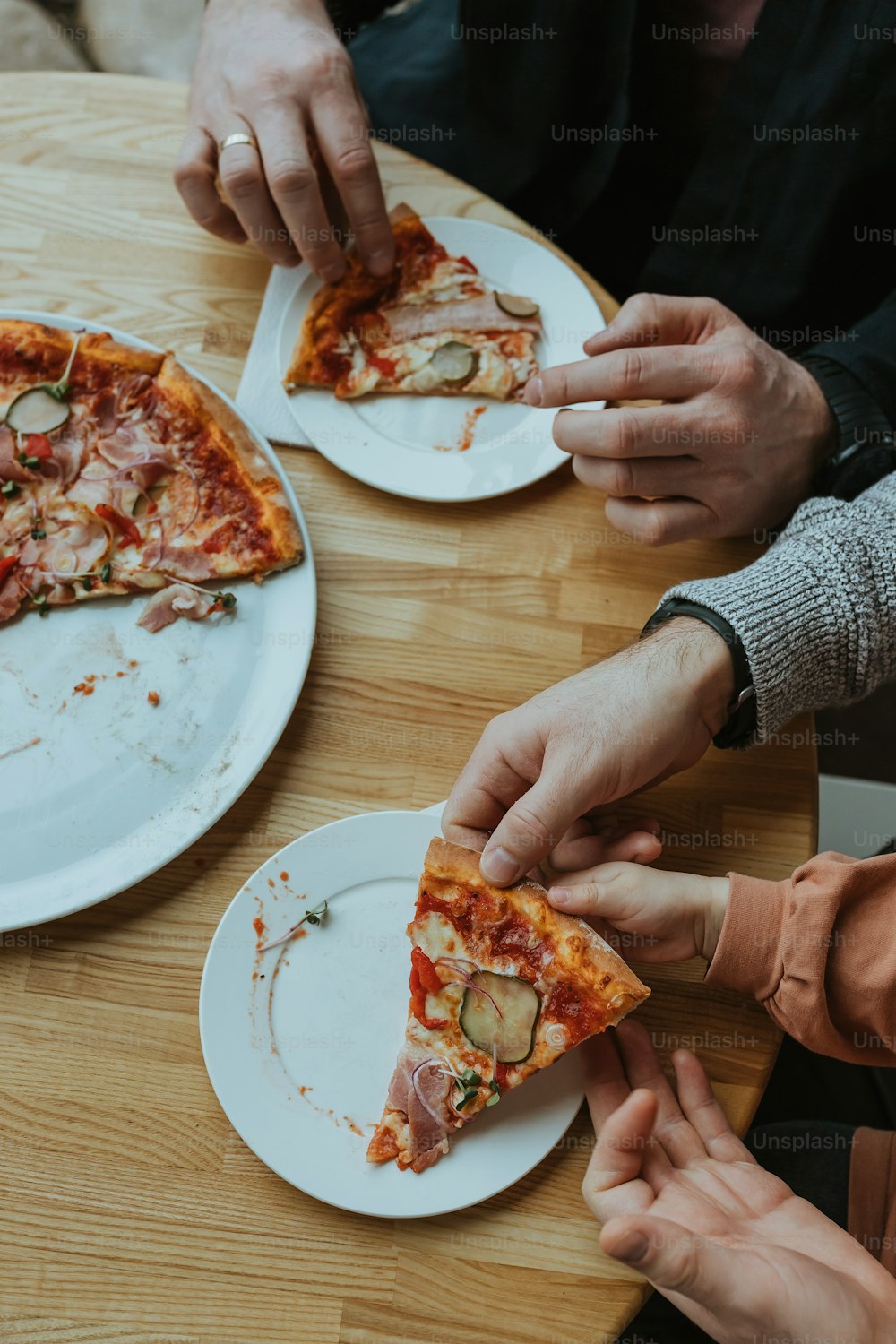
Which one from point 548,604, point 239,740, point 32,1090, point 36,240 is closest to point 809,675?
point 548,604

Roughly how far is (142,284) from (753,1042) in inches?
83.0

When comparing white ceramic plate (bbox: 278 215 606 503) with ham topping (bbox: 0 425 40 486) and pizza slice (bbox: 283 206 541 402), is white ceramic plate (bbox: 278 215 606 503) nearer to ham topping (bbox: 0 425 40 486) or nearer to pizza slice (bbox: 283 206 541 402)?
pizza slice (bbox: 283 206 541 402)

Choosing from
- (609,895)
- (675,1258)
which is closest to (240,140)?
(609,895)

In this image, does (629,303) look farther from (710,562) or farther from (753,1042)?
(753,1042)

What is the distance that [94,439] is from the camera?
228 centimetres

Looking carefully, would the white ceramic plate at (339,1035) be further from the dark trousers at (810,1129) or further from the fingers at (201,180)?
the fingers at (201,180)

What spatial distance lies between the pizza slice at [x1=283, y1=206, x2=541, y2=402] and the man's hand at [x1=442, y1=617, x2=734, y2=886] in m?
0.79

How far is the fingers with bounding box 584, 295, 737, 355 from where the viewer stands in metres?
2.07

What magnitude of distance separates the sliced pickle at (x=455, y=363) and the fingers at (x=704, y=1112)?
148cm

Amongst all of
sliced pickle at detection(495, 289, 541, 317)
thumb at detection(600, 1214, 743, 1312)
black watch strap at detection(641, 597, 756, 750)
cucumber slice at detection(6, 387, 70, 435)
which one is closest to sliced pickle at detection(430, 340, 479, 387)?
sliced pickle at detection(495, 289, 541, 317)

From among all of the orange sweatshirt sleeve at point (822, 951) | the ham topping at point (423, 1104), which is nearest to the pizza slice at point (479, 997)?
the ham topping at point (423, 1104)

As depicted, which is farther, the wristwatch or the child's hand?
the wristwatch

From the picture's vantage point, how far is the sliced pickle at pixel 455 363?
7.44 ft

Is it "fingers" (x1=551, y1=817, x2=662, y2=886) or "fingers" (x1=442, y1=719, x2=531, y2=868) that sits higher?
"fingers" (x1=442, y1=719, x2=531, y2=868)
